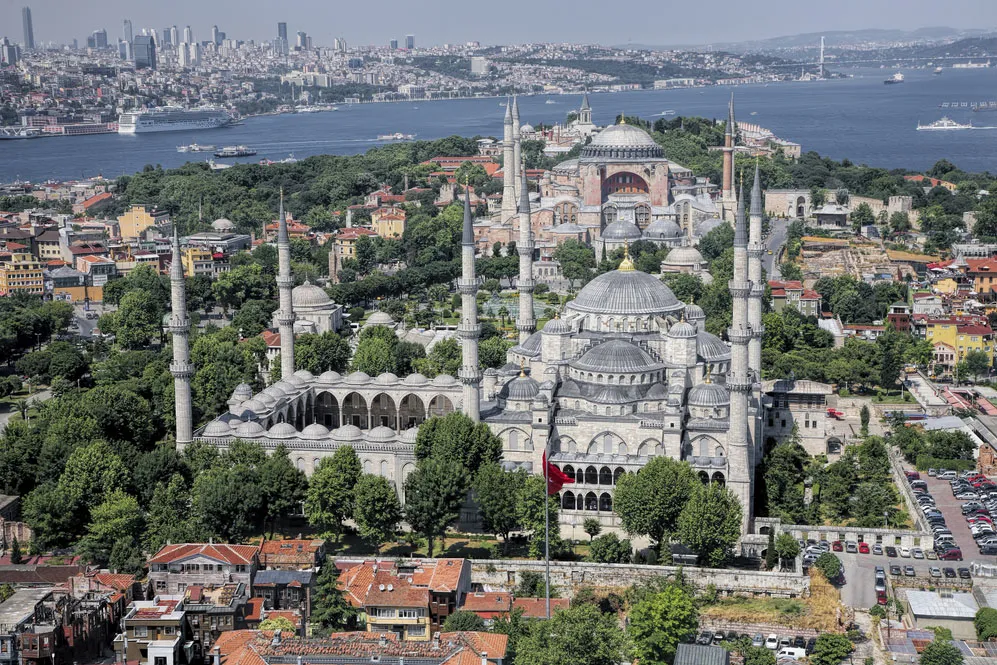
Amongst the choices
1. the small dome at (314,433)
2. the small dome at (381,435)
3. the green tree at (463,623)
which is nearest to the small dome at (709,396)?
the small dome at (381,435)

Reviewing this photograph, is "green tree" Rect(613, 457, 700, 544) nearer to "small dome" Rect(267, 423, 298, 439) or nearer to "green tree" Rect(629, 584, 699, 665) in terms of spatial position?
"green tree" Rect(629, 584, 699, 665)

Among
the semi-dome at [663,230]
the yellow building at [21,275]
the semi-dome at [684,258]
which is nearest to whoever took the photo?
the semi-dome at [684,258]

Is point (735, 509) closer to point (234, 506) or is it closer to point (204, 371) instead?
point (234, 506)

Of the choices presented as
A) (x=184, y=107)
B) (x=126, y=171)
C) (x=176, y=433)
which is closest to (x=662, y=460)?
(x=176, y=433)

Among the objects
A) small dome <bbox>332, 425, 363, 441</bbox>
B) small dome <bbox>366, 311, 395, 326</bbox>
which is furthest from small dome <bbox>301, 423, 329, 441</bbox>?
small dome <bbox>366, 311, 395, 326</bbox>

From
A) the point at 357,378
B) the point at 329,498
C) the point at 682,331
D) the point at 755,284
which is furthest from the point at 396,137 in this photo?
the point at 329,498

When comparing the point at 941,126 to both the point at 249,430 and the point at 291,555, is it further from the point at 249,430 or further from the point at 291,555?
the point at 291,555

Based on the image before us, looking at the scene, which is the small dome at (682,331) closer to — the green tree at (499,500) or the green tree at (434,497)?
the green tree at (499,500)
